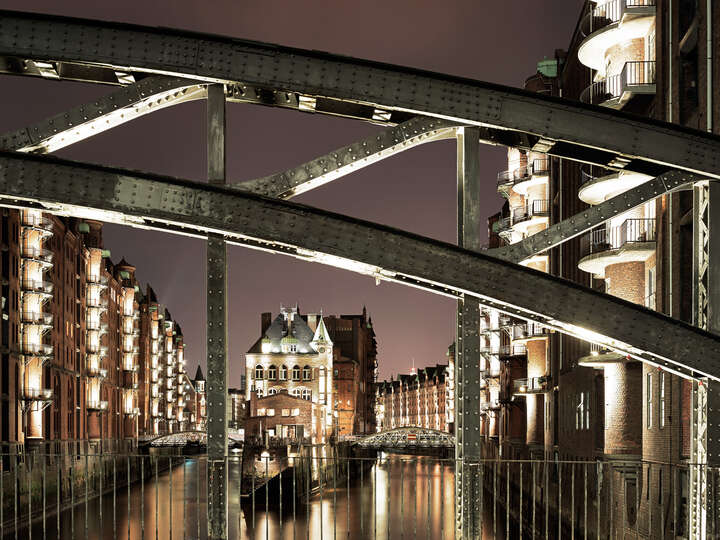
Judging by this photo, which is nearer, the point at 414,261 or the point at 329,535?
the point at 414,261

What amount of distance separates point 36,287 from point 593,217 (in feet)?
146

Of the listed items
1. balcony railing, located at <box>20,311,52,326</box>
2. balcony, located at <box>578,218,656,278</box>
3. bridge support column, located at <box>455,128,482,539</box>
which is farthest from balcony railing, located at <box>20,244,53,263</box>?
bridge support column, located at <box>455,128,482,539</box>

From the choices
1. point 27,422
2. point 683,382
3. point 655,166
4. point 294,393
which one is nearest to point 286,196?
point 655,166

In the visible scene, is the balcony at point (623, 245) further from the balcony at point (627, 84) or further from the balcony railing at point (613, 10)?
the balcony railing at point (613, 10)

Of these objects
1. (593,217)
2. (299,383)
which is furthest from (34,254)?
(299,383)

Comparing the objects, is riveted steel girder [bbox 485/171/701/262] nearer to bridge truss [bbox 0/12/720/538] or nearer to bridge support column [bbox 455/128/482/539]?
bridge truss [bbox 0/12/720/538]

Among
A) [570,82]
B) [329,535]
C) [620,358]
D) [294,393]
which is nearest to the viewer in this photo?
[620,358]

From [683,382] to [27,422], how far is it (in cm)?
3936

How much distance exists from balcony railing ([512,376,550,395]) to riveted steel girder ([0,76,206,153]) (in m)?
32.1

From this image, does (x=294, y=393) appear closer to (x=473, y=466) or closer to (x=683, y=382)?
(x=683, y=382)

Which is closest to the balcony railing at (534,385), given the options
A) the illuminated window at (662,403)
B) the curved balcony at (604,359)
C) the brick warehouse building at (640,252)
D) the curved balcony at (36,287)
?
the brick warehouse building at (640,252)

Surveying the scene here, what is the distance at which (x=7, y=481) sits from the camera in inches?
1393

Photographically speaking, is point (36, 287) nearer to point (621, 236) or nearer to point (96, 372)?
point (96, 372)

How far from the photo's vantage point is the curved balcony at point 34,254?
1914 inches
